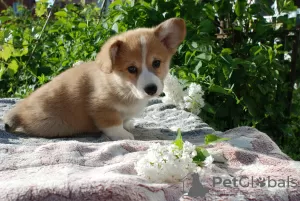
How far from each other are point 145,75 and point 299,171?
2.80ft

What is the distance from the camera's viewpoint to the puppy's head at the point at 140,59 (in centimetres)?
204

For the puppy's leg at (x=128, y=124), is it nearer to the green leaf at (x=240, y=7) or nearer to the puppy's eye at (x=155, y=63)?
the puppy's eye at (x=155, y=63)

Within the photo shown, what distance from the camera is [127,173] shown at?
149cm

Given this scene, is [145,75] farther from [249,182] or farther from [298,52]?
[298,52]

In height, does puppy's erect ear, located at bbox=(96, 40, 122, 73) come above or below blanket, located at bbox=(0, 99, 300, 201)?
above

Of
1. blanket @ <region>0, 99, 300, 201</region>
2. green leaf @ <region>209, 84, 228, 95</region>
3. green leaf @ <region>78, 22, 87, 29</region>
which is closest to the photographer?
blanket @ <region>0, 99, 300, 201</region>

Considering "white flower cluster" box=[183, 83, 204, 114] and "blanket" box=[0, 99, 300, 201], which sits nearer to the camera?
"blanket" box=[0, 99, 300, 201]

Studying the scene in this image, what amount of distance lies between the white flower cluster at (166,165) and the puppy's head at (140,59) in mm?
650

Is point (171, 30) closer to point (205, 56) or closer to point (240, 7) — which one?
point (205, 56)

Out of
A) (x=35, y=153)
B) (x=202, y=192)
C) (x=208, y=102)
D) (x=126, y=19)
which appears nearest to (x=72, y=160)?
(x=35, y=153)

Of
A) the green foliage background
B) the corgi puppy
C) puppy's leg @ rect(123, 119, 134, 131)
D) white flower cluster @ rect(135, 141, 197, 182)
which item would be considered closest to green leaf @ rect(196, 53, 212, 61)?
the green foliage background

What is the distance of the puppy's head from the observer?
6.69ft

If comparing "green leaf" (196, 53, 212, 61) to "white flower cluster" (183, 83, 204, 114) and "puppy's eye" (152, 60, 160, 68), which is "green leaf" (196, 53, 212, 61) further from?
"puppy's eye" (152, 60, 160, 68)

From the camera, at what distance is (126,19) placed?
3170mm
